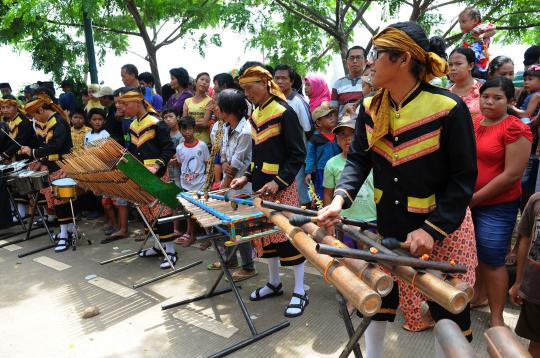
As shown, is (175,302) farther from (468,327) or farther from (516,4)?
(516,4)

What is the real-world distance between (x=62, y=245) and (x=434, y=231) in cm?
576

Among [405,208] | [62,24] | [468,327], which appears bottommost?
[468,327]

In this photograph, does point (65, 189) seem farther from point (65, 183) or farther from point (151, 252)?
point (151, 252)

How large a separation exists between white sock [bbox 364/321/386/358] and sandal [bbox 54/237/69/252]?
5136 mm

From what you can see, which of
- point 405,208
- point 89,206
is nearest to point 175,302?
point 405,208

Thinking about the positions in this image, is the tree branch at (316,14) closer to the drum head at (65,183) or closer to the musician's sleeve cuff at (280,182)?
the drum head at (65,183)

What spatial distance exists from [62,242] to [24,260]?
0.54 metres

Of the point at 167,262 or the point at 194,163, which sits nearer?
the point at 167,262

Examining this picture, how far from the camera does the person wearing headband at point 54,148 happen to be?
20.7 ft

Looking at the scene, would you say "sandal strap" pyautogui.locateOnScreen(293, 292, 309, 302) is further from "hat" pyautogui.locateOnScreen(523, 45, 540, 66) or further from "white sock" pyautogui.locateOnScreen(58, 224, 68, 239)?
"hat" pyautogui.locateOnScreen(523, 45, 540, 66)

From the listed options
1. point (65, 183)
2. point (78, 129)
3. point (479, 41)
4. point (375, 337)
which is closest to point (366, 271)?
point (375, 337)

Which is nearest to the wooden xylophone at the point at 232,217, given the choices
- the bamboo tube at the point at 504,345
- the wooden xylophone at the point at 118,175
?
the wooden xylophone at the point at 118,175

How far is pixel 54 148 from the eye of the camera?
6367 mm

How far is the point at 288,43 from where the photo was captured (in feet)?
29.2
